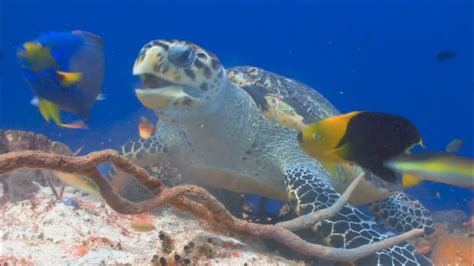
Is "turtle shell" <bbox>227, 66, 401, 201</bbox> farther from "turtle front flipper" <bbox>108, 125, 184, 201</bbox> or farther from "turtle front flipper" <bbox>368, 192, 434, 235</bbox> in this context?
"turtle front flipper" <bbox>108, 125, 184, 201</bbox>

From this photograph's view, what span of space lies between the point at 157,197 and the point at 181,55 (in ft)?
5.36

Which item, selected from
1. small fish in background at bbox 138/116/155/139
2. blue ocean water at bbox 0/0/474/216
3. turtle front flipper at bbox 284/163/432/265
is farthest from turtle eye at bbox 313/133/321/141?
blue ocean water at bbox 0/0/474/216

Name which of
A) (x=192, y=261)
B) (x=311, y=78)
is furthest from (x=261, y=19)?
(x=192, y=261)

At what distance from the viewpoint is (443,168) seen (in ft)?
5.75

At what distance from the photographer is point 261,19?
53.7 metres

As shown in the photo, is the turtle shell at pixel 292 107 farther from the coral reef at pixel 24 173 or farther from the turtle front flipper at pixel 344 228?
the coral reef at pixel 24 173

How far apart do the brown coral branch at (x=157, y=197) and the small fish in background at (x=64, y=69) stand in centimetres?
86

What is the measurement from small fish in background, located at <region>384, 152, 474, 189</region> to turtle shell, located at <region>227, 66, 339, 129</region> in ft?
9.15

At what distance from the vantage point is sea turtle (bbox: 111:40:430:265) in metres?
3.51

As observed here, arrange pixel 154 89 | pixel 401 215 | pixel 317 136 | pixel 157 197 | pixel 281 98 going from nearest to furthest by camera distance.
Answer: pixel 317 136 < pixel 157 197 < pixel 154 89 < pixel 281 98 < pixel 401 215

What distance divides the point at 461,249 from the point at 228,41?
52.4 metres

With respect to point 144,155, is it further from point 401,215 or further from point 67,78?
point 401,215

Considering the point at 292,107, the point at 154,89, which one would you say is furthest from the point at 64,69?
the point at 292,107

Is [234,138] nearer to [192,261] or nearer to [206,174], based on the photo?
[206,174]
